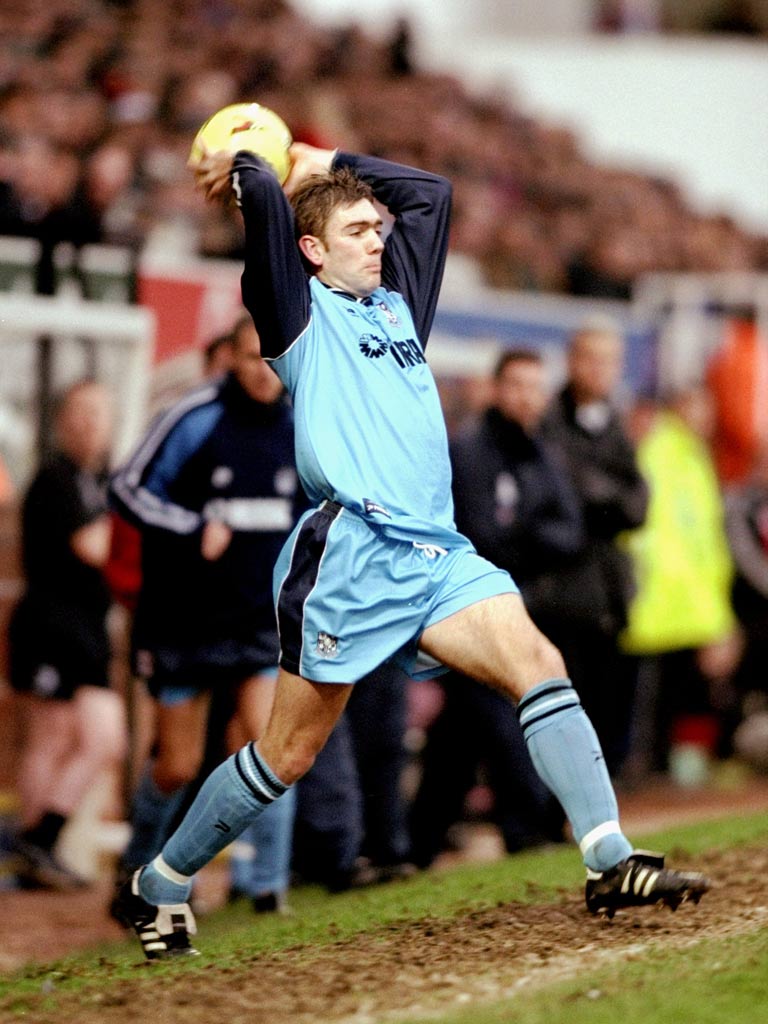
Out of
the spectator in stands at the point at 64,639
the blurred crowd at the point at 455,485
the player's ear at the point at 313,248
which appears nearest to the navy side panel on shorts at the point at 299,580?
the player's ear at the point at 313,248

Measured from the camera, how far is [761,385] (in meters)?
14.6

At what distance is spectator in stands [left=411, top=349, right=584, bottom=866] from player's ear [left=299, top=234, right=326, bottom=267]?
325 centimetres

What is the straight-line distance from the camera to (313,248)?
5848mm

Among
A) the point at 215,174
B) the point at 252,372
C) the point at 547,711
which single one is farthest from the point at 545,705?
the point at 252,372

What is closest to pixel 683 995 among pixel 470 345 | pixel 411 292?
pixel 411 292

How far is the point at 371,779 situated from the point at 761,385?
6.82 meters

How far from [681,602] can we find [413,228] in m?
7.08

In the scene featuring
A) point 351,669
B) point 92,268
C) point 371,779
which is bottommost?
point 371,779

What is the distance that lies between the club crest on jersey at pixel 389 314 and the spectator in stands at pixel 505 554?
10.3 ft

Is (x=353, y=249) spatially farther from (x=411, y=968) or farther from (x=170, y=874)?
(x=411, y=968)

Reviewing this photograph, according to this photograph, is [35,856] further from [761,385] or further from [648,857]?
[761,385]

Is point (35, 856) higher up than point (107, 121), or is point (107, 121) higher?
point (107, 121)

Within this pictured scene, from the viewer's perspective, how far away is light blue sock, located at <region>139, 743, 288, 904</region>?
18.5 feet

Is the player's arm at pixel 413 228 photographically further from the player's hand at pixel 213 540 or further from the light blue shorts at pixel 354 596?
the player's hand at pixel 213 540
